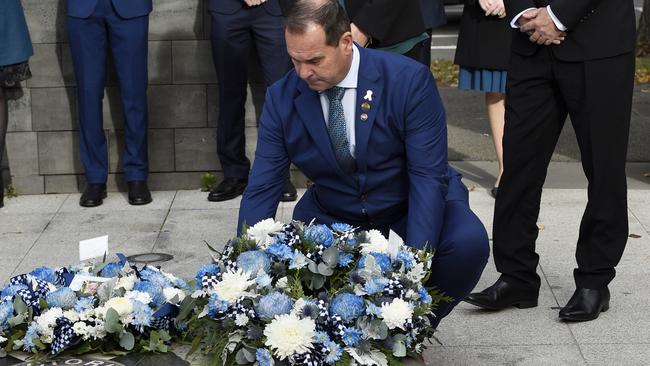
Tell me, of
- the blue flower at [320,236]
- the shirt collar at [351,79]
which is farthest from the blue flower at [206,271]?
the shirt collar at [351,79]

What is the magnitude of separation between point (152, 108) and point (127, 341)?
4.38m

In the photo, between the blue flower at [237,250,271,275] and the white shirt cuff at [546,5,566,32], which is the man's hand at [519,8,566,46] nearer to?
the white shirt cuff at [546,5,566,32]

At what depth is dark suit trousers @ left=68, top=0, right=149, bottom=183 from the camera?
296 inches

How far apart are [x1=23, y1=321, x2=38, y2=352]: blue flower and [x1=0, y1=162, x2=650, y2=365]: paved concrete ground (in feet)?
5.78

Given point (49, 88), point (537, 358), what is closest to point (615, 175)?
point (537, 358)

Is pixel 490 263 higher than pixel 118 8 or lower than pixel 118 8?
lower

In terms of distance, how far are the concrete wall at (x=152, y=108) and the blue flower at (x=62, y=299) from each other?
416 cm

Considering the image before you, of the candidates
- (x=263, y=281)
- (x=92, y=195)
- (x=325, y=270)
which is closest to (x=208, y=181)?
(x=92, y=195)

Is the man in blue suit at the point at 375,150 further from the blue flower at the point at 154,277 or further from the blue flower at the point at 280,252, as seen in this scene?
the blue flower at the point at 280,252

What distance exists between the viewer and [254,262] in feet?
12.6

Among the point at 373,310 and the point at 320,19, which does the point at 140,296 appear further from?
the point at 320,19

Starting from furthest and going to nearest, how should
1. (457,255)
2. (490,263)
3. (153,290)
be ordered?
(490,263) → (457,255) → (153,290)

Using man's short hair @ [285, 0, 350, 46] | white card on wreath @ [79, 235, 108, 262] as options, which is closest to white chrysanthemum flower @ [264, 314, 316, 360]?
white card on wreath @ [79, 235, 108, 262]

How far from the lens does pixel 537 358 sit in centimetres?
498
